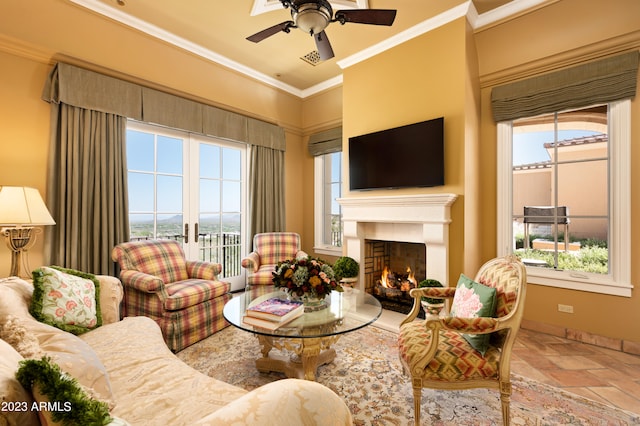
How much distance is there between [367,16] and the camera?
2.21 m

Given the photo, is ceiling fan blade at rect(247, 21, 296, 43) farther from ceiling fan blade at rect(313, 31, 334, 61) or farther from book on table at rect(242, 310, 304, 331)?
book on table at rect(242, 310, 304, 331)

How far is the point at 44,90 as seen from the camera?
2.69m

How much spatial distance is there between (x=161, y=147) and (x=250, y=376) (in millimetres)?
2800

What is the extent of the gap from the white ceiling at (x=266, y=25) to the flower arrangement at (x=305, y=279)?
2.48 meters

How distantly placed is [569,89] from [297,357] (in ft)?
10.9

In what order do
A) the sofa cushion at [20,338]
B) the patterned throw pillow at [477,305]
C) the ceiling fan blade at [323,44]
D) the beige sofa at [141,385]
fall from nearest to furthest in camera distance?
the beige sofa at [141,385] < the sofa cushion at [20,338] < the patterned throw pillow at [477,305] < the ceiling fan blade at [323,44]

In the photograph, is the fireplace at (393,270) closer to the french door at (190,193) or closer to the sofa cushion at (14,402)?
the french door at (190,193)

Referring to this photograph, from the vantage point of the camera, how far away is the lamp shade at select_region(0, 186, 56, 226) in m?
2.09

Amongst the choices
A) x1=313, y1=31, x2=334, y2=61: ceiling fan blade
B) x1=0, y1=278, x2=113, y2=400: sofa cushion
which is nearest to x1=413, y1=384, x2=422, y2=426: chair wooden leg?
x1=0, y1=278, x2=113, y2=400: sofa cushion

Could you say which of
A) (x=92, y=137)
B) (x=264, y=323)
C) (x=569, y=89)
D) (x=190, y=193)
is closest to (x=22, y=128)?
(x=92, y=137)

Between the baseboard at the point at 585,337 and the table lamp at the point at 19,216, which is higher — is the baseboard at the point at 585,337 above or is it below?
below

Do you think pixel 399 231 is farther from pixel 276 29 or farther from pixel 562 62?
pixel 276 29

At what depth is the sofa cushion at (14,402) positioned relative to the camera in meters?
0.64

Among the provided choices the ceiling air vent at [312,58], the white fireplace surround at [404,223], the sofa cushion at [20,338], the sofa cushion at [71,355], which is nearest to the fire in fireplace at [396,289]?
the white fireplace surround at [404,223]
